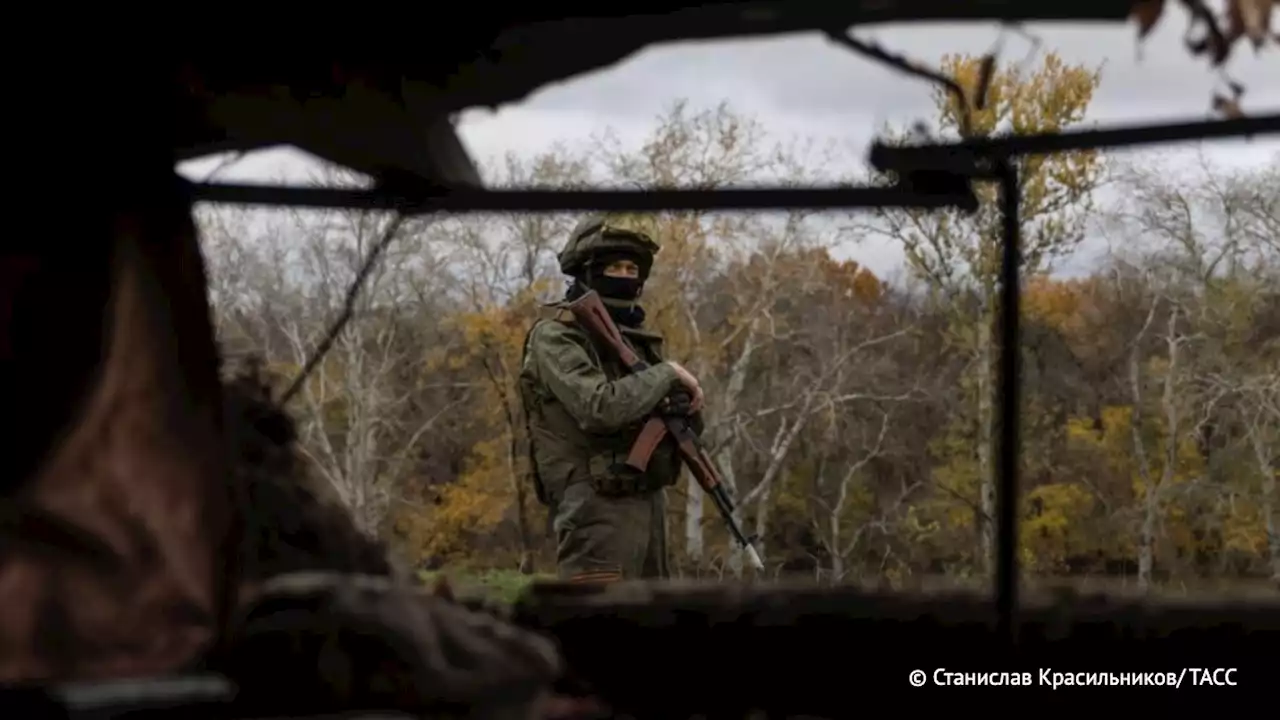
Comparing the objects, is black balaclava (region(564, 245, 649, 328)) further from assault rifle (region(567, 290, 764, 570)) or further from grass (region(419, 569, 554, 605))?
grass (region(419, 569, 554, 605))

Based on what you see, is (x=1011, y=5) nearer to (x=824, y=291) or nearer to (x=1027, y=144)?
(x=1027, y=144)

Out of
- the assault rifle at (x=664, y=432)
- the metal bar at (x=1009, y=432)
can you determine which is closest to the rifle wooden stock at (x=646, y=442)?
the assault rifle at (x=664, y=432)

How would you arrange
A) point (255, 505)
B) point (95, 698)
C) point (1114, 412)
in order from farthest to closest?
point (1114, 412)
point (255, 505)
point (95, 698)

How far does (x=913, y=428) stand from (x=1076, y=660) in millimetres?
250

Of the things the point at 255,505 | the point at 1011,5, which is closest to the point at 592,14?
the point at 1011,5

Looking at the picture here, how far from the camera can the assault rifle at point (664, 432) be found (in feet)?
3.72

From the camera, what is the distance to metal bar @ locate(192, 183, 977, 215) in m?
0.98

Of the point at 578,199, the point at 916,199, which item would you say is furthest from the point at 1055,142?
the point at 578,199

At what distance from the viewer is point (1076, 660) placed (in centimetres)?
97

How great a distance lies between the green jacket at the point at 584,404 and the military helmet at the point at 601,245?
96 mm

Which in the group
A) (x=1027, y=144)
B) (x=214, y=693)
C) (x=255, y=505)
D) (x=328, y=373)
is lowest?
(x=214, y=693)

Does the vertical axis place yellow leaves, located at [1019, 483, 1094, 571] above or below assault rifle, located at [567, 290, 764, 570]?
below

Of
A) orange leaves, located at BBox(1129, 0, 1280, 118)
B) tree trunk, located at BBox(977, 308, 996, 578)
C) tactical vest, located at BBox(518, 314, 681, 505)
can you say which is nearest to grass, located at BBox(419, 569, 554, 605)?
tactical vest, located at BBox(518, 314, 681, 505)

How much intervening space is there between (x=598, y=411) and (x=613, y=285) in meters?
0.23
